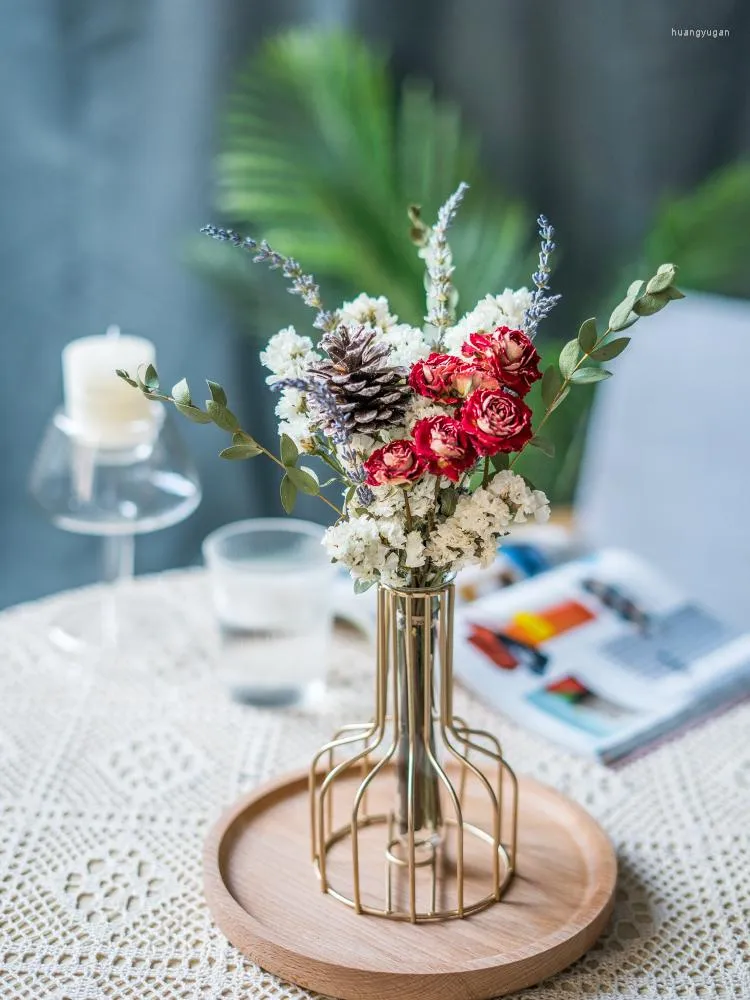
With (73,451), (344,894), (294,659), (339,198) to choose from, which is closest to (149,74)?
(339,198)

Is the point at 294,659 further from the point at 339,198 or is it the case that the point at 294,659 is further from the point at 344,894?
the point at 339,198

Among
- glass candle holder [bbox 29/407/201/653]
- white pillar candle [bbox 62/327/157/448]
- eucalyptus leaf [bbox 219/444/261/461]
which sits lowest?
glass candle holder [bbox 29/407/201/653]

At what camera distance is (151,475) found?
1223mm

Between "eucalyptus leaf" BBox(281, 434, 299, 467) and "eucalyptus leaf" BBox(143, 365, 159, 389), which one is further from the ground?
"eucalyptus leaf" BBox(143, 365, 159, 389)

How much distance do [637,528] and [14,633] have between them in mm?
859

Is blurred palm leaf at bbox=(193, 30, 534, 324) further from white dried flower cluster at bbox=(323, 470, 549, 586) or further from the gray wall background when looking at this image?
white dried flower cluster at bbox=(323, 470, 549, 586)

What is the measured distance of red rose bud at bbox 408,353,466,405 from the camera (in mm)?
706

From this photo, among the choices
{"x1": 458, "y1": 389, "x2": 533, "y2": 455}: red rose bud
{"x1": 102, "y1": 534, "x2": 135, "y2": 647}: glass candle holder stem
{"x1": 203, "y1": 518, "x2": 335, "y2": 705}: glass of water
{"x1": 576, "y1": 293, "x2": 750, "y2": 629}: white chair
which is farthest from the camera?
{"x1": 576, "y1": 293, "x2": 750, "y2": 629}: white chair

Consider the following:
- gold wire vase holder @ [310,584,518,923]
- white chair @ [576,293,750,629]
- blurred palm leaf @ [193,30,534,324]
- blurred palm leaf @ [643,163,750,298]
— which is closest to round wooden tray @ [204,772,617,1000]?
gold wire vase holder @ [310,584,518,923]

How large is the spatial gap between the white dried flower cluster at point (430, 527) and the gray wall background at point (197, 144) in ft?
4.97

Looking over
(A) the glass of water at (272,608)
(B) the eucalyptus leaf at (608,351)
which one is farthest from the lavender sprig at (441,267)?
(A) the glass of water at (272,608)

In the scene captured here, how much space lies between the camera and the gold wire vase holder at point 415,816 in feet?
2.68

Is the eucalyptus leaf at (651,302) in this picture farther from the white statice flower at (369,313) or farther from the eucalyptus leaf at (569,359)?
the white statice flower at (369,313)

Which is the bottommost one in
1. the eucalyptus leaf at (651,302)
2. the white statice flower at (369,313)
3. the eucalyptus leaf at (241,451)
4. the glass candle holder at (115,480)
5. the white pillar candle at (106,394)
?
the glass candle holder at (115,480)
